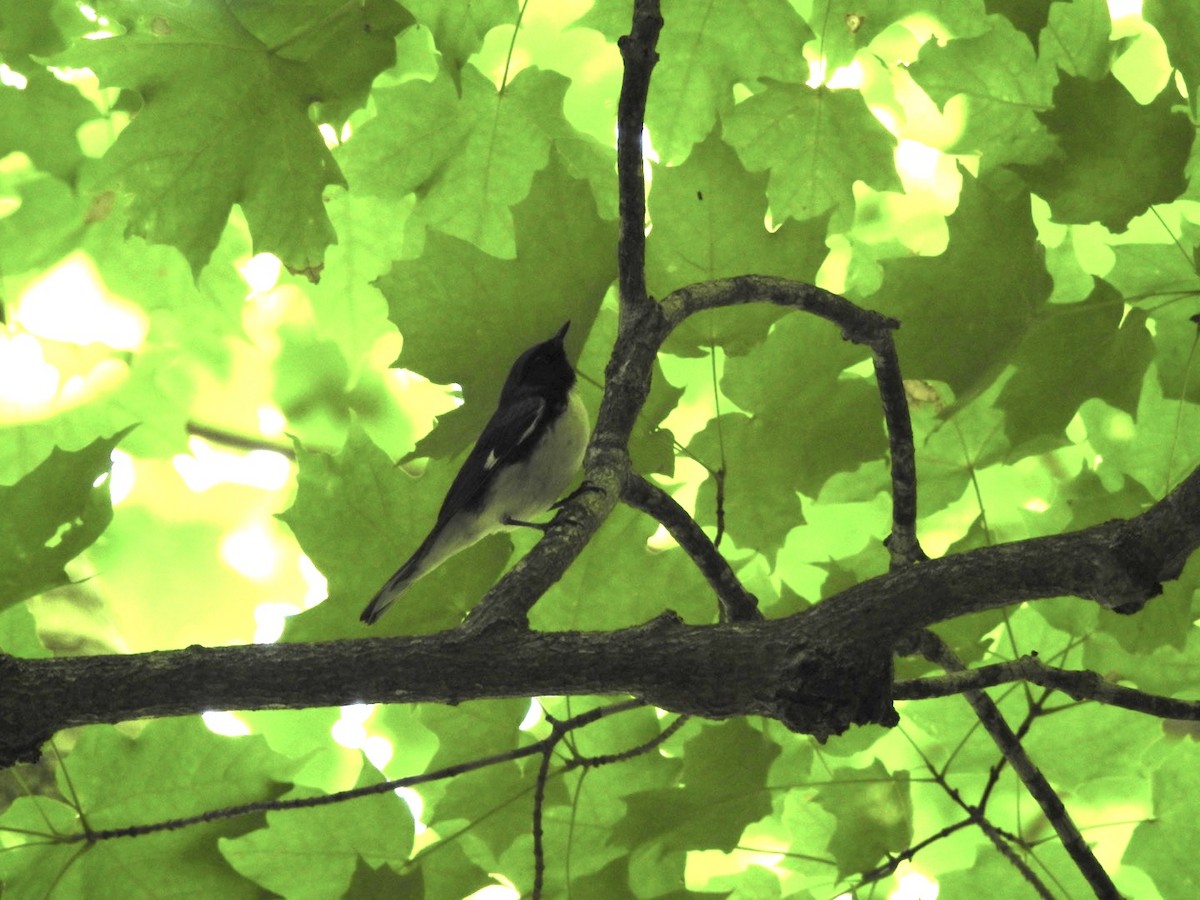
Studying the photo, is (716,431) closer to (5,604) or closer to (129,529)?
(5,604)

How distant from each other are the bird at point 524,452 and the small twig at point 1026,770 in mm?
951

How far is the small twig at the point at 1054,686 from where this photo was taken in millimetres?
1960

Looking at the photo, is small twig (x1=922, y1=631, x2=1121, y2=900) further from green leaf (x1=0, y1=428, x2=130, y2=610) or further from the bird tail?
green leaf (x1=0, y1=428, x2=130, y2=610)

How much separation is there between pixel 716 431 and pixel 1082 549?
3.33ft

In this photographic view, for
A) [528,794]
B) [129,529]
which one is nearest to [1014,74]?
[528,794]

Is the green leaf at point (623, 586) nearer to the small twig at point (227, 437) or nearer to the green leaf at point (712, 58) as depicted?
the green leaf at point (712, 58)

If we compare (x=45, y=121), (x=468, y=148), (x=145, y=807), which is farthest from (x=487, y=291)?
(x=45, y=121)

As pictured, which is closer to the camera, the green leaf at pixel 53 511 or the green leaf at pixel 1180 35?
the green leaf at pixel 53 511

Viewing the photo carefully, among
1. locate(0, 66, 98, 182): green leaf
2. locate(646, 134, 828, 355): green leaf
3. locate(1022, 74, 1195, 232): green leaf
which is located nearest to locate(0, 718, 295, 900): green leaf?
locate(646, 134, 828, 355): green leaf

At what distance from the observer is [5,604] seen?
2219mm

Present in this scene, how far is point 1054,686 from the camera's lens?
6.57ft

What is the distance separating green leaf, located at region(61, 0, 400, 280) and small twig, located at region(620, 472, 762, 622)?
1.04m

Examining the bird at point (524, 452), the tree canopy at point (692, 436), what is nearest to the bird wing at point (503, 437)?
the bird at point (524, 452)

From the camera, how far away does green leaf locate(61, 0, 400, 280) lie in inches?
106
